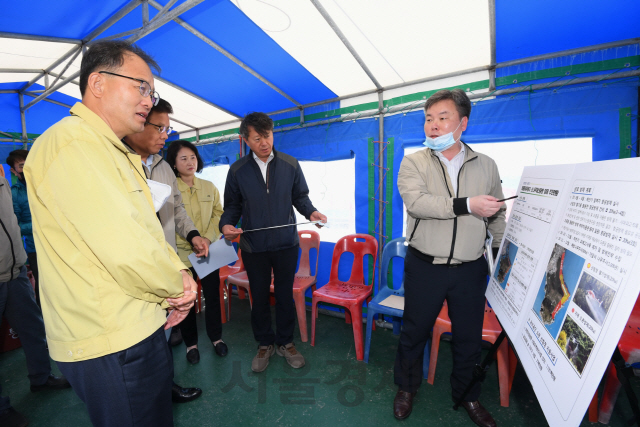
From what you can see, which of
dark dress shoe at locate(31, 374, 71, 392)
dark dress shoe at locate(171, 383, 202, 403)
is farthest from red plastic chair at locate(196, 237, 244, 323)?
dark dress shoe at locate(31, 374, 71, 392)

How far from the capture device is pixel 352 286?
2.95m

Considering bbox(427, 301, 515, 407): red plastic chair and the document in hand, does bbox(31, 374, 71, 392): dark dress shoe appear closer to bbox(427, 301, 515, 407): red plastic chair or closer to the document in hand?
the document in hand

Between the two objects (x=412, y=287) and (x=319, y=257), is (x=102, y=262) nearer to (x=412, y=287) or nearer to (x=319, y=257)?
(x=412, y=287)

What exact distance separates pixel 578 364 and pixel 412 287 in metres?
1.06

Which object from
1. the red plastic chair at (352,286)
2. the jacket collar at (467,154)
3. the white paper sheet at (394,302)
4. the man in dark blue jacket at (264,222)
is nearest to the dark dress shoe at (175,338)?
the man in dark blue jacket at (264,222)

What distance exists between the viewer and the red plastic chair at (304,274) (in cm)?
283

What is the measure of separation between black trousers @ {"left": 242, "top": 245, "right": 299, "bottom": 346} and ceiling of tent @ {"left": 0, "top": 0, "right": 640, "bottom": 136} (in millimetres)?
1676

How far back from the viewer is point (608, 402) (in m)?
1.73

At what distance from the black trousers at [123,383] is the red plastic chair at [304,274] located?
1.91 m

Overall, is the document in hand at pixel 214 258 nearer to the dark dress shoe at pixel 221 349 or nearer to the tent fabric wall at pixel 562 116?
the dark dress shoe at pixel 221 349

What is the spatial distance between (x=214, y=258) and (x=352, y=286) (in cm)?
146

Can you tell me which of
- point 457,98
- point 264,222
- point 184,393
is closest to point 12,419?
point 184,393

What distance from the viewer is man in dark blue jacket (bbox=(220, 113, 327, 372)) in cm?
222

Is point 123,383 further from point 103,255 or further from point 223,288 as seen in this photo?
point 223,288
